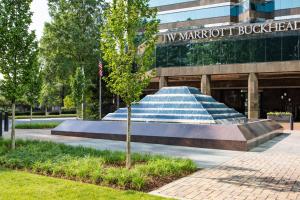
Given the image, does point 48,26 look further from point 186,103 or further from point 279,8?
point 279,8

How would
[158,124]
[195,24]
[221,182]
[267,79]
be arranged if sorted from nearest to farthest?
[221,182] < [158,124] < [267,79] < [195,24]

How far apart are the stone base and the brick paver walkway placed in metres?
3.19

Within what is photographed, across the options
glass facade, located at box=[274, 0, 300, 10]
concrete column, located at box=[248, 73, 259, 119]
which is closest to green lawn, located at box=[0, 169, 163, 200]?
concrete column, located at box=[248, 73, 259, 119]

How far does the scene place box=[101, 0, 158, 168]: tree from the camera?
10938 millimetres

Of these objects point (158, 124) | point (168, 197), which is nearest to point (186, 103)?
point (158, 124)

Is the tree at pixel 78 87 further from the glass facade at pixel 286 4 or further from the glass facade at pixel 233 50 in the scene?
the glass facade at pixel 286 4

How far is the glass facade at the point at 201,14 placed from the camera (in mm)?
58500

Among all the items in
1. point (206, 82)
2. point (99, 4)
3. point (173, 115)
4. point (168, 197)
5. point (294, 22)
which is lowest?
point (168, 197)

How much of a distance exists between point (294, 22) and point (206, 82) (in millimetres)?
12095

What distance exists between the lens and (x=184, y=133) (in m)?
18.5

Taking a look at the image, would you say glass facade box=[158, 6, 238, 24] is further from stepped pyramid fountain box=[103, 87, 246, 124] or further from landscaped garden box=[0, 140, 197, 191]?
landscaped garden box=[0, 140, 197, 191]

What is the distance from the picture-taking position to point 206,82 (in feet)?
145

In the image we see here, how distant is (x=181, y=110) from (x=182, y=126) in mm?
2214

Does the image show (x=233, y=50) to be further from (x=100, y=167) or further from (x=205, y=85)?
(x=100, y=167)
